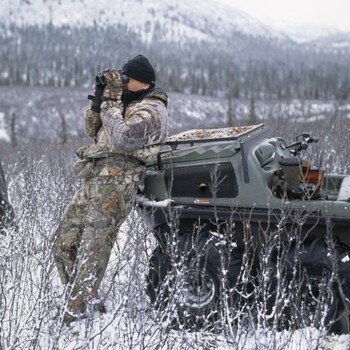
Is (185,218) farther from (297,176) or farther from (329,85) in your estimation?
(329,85)

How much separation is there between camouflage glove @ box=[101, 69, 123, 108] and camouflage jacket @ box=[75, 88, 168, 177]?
0.03 meters

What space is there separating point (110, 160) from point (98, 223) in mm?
455

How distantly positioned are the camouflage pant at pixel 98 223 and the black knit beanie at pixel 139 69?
2.28 feet

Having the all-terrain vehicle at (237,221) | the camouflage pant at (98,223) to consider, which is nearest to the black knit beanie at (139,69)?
the all-terrain vehicle at (237,221)

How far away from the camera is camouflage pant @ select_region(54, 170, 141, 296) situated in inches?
169

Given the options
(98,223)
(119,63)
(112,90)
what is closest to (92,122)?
(112,90)

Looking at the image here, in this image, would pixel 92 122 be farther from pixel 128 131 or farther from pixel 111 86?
pixel 128 131

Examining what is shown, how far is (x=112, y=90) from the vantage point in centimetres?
431

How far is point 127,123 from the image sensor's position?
4.20 meters

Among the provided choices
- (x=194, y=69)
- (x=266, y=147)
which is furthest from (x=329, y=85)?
(x=266, y=147)

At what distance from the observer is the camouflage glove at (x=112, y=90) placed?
4.30 metres

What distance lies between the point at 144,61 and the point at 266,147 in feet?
3.63

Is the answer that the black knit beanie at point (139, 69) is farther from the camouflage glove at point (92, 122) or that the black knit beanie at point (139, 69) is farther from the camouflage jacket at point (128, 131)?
the camouflage glove at point (92, 122)

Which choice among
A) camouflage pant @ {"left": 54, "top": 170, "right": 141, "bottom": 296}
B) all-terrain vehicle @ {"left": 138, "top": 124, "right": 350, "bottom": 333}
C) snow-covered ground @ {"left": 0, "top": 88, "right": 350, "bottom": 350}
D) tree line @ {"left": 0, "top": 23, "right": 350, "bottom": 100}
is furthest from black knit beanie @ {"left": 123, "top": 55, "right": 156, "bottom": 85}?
tree line @ {"left": 0, "top": 23, "right": 350, "bottom": 100}
